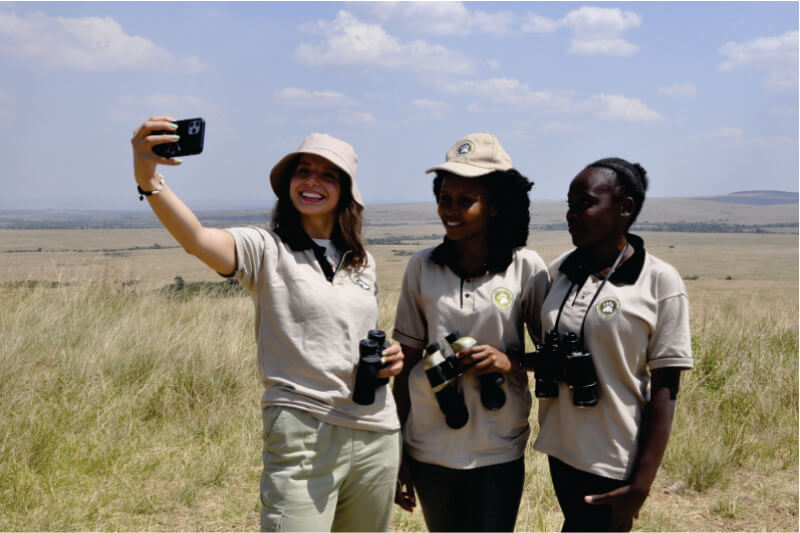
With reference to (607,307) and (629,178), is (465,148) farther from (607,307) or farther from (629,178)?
(607,307)

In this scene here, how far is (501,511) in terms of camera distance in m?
2.57

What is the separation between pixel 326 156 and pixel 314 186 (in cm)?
15

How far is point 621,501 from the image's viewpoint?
236cm

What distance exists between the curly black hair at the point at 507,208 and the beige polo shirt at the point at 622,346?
390 mm

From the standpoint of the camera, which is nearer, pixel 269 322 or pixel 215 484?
pixel 269 322

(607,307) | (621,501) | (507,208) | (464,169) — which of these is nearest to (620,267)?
(607,307)

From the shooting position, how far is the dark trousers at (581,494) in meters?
2.40

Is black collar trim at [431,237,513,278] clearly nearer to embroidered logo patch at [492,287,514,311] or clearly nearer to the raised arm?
embroidered logo patch at [492,287,514,311]

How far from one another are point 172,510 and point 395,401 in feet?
7.29

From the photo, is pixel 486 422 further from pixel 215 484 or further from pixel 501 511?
pixel 215 484

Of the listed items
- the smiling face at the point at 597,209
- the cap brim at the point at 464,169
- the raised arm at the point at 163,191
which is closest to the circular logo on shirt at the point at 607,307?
the smiling face at the point at 597,209

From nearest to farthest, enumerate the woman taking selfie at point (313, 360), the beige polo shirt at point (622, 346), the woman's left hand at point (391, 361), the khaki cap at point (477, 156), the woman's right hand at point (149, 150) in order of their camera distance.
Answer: the woman's right hand at point (149, 150)
the beige polo shirt at point (622, 346)
the woman taking selfie at point (313, 360)
the woman's left hand at point (391, 361)
the khaki cap at point (477, 156)

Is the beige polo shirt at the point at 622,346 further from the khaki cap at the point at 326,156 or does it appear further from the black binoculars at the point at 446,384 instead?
the khaki cap at the point at 326,156

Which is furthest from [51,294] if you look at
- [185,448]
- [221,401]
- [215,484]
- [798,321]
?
[798,321]
